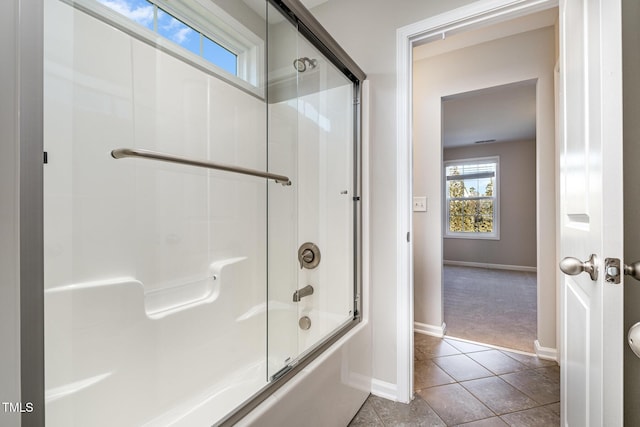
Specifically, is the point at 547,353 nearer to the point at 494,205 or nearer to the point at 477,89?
the point at 477,89

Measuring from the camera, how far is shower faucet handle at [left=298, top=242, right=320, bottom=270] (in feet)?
5.75

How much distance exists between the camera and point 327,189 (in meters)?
1.85

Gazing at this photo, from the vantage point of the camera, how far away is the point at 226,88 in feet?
5.84

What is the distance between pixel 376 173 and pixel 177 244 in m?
1.19

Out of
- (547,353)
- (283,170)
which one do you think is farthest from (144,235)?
(547,353)

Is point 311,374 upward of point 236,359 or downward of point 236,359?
upward

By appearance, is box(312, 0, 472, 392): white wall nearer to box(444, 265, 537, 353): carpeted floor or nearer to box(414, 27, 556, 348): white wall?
box(414, 27, 556, 348): white wall

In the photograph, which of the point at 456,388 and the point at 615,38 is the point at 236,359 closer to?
the point at 456,388

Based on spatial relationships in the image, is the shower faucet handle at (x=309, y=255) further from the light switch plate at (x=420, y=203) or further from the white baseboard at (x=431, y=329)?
the white baseboard at (x=431, y=329)

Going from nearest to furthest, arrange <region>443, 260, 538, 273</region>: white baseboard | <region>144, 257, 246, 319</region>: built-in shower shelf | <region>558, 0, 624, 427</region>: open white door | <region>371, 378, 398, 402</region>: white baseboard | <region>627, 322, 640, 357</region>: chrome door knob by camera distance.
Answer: <region>627, 322, 640, 357</region>: chrome door knob → <region>558, 0, 624, 427</region>: open white door → <region>144, 257, 246, 319</region>: built-in shower shelf → <region>371, 378, 398, 402</region>: white baseboard → <region>443, 260, 538, 273</region>: white baseboard

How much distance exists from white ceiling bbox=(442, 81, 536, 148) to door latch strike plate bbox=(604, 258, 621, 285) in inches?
84.9

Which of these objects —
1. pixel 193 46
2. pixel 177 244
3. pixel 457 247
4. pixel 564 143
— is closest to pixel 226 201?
pixel 177 244

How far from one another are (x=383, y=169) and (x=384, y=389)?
1.28m

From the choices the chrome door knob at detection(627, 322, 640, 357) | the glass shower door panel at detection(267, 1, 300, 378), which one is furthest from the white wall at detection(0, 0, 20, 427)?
the chrome door knob at detection(627, 322, 640, 357)
